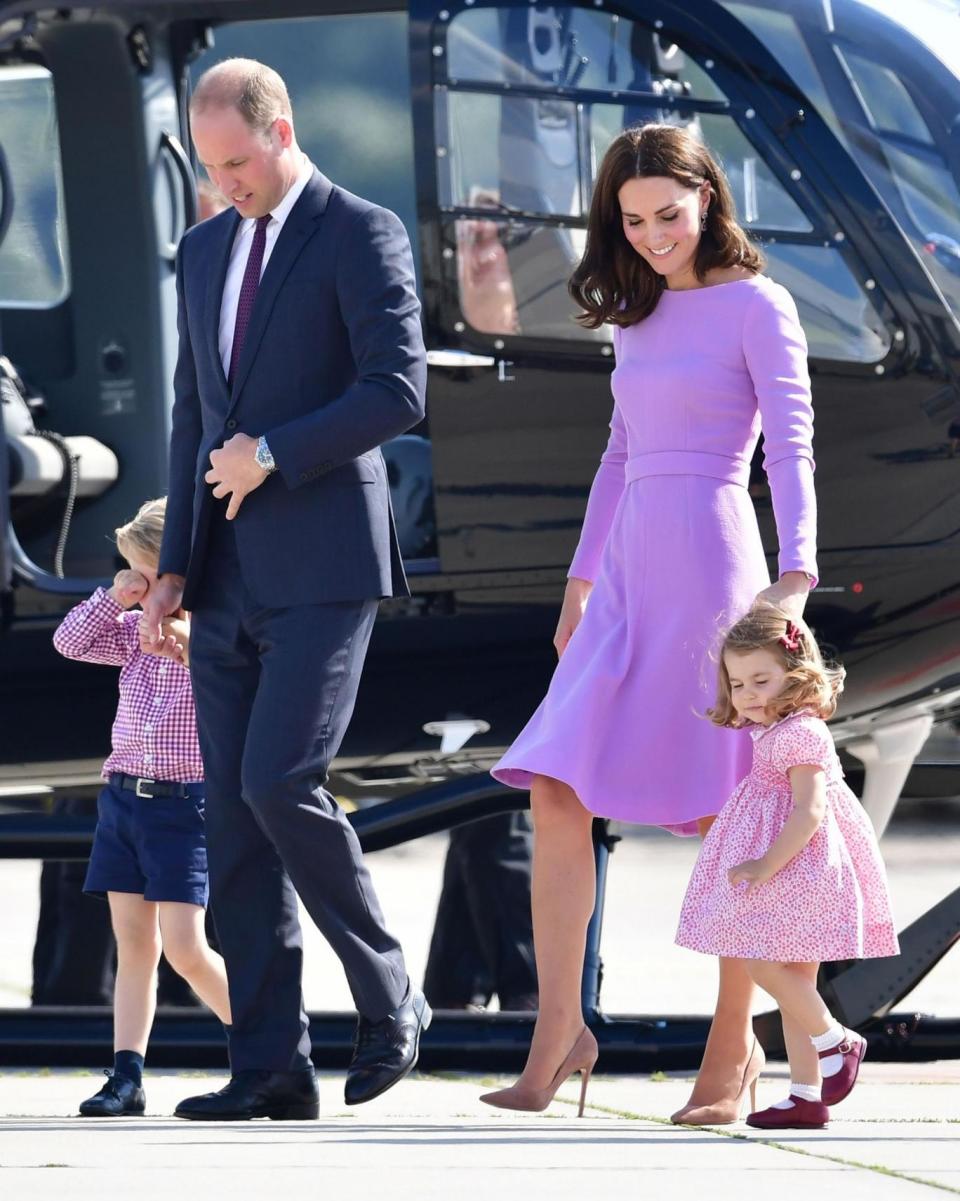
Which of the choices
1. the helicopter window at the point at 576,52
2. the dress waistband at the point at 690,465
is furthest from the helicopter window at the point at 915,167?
the dress waistband at the point at 690,465

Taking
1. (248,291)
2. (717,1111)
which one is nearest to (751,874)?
(717,1111)

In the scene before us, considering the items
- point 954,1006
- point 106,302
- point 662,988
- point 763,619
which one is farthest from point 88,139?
point 954,1006

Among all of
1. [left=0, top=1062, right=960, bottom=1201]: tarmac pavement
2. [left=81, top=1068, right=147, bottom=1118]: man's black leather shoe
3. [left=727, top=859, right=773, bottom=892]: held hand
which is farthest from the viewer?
[left=81, top=1068, right=147, bottom=1118]: man's black leather shoe

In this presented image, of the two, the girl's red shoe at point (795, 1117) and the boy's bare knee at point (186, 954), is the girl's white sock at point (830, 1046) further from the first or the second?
the boy's bare knee at point (186, 954)

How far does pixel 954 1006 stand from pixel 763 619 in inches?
171

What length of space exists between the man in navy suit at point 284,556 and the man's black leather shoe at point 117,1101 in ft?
1.44

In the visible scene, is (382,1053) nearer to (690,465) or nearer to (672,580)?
(672,580)

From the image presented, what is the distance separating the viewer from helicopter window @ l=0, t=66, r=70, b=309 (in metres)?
5.84

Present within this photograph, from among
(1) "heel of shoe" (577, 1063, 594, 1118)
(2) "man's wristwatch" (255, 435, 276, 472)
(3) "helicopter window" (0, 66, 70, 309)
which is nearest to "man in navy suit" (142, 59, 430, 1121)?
(2) "man's wristwatch" (255, 435, 276, 472)

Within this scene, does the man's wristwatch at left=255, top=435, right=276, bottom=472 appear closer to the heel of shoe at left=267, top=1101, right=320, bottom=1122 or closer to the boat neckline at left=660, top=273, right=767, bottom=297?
the boat neckline at left=660, top=273, right=767, bottom=297

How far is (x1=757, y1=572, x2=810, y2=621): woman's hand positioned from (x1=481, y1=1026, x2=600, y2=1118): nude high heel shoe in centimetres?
72

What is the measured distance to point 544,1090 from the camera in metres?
3.51

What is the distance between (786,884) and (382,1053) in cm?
67

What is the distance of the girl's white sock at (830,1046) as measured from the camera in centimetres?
349
